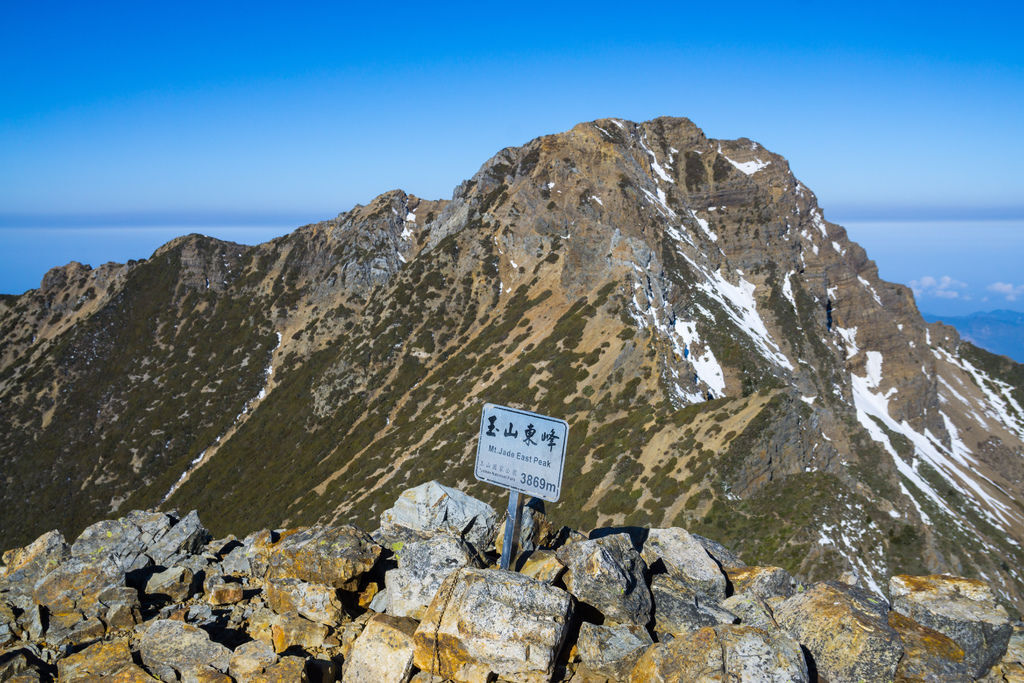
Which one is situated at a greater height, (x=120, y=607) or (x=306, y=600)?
(x=306, y=600)

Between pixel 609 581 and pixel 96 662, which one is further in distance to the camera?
pixel 609 581

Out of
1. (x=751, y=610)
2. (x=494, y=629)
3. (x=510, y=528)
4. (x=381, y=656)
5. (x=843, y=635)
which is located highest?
(x=510, y=528)

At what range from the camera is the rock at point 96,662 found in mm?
9398

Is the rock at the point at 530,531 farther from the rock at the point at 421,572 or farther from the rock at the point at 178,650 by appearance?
the rock at the point at 178,650

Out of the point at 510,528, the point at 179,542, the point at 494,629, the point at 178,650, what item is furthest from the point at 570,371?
the point at 494,629

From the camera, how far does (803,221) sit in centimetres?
16138

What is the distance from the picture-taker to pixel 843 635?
920cm

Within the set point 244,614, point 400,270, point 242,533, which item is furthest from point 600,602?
point 400,270

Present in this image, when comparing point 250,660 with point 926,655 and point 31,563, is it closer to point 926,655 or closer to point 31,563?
point 31,563

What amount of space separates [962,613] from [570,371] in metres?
60.1

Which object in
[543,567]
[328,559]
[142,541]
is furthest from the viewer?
[142,541]

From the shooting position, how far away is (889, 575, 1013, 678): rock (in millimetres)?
9852

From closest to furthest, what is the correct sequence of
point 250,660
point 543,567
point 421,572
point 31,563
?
point 250,660, point 421,572, point 543,567, point 31,563

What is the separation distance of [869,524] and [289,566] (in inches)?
1469
